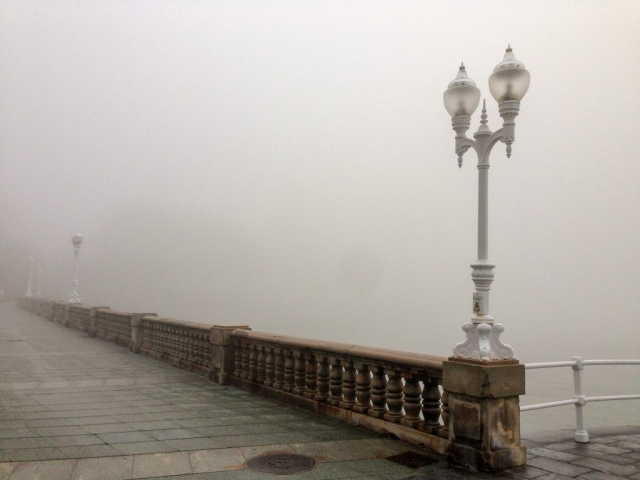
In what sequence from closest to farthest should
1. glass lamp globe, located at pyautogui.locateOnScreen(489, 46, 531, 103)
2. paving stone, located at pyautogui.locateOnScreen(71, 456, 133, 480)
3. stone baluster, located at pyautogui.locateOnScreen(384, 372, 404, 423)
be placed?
paving stone, located at pyautogui.locateOnScreen(71, 456, 133, 480) → glass lamp globe, located at pyautogui.locateOnScreen(489, 46, 531, 103) → stone baluster, located at pyautogui.locateOnScreen(384, 372, 404, 423)

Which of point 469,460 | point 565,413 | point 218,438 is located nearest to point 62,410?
point 218,438

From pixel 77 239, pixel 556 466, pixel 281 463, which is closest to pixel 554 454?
pixel 556 466

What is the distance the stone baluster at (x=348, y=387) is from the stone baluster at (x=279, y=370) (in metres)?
1.86

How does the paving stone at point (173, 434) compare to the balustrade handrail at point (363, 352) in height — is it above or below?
below

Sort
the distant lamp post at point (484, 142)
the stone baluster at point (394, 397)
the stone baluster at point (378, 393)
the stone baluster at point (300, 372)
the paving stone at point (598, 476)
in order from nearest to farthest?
the paving stone at point (598, 476)
the distant lamp post at point (484, 142)
the stone baluster at point (394, 397)
the stone baluster at point (378, 393)
the stone baluster at point (300, 372)

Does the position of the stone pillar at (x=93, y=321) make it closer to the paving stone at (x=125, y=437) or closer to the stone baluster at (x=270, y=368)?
the stone baluster at (x=270, y=368)

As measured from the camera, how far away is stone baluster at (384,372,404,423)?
7082 mm

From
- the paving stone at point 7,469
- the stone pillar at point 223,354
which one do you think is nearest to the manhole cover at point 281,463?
the paving stone at point 7,469

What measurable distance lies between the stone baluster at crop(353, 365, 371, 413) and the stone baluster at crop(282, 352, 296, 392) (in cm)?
178

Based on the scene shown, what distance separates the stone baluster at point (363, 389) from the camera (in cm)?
760

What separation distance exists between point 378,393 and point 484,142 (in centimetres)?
344

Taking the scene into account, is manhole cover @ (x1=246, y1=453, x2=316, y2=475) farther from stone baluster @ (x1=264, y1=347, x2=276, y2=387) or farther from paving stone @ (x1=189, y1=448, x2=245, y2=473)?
stone baluster @ (x1=264, y1=347, x2=276, y2=387)

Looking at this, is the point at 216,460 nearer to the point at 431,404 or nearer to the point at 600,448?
the point at 431,404

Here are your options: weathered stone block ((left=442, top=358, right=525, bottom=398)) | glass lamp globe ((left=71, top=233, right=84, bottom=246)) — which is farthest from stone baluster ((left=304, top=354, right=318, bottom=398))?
glass lamp globe ((left=71, top=233, right=84, bottom=246))
